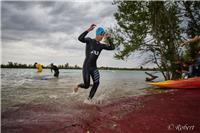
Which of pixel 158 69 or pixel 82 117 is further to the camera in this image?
pixel 158 69

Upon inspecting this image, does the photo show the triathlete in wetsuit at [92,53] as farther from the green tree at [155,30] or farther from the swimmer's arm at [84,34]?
the green tree at [155,30]

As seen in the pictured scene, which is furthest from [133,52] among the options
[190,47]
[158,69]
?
[190,47]

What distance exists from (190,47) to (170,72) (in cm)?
267

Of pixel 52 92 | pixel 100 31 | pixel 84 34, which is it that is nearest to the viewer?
pixel 84 34

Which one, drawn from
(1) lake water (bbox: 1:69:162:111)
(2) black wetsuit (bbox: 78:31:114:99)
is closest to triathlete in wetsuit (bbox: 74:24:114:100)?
(2) black wetsuit (bbox: 78:31:114:99)

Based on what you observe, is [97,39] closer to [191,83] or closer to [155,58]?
[191,83]

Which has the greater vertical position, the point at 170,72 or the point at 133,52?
the point at 133,52

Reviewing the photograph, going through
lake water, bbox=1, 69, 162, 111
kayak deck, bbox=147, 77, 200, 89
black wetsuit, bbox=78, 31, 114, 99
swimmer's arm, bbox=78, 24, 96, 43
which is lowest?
lake water, bbox=1, 69, 162, 111

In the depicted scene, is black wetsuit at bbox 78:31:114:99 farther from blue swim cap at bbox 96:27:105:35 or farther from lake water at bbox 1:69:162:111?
lake water at bbox 1:69:162:111

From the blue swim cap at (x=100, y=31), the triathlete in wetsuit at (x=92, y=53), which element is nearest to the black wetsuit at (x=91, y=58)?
the triathlete in wetsuit at (x=92, y=53)

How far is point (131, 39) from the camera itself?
17438 millimetres

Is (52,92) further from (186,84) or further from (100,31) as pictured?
(186,84)

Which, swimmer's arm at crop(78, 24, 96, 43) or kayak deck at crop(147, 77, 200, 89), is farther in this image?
kayak deck at crop(147, 77, 200, 89)

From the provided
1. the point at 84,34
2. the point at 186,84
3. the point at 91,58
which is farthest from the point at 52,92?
the point at 186,84
